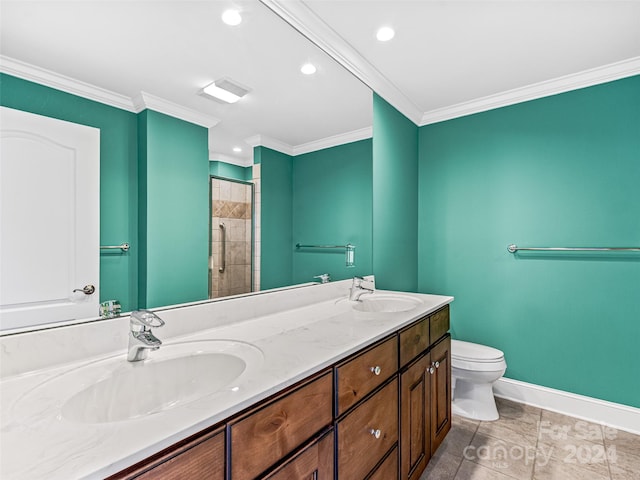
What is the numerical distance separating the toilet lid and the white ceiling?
1651 millimetres

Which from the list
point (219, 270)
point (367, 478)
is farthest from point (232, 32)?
point (367, 478)

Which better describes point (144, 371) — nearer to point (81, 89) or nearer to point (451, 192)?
point (81, 89)

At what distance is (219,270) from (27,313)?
569mm

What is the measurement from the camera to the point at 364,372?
1118 mm

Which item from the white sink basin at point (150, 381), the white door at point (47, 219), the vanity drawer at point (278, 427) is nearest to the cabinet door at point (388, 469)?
the vanity drawer at point (278, 427)

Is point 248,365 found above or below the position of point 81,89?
below

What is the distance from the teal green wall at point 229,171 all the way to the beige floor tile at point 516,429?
6.97ft

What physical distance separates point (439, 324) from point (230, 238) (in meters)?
1.25

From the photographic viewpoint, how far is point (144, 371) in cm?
90

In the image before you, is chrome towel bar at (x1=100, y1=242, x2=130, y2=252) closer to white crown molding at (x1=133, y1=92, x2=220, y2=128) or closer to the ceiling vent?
white crown molding at (x1=133, y1=92, x2=220, y2=128)

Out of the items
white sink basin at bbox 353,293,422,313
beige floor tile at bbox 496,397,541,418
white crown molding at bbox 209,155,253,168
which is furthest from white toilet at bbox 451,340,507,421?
white crown molding at bbox 209,155,253,168

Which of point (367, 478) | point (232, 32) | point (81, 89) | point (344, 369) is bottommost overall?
point (367, 478)

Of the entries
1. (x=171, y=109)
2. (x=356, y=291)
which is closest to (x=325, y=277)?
(x=356, y=291)

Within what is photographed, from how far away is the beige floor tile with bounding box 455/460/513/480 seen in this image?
5.34 feet
